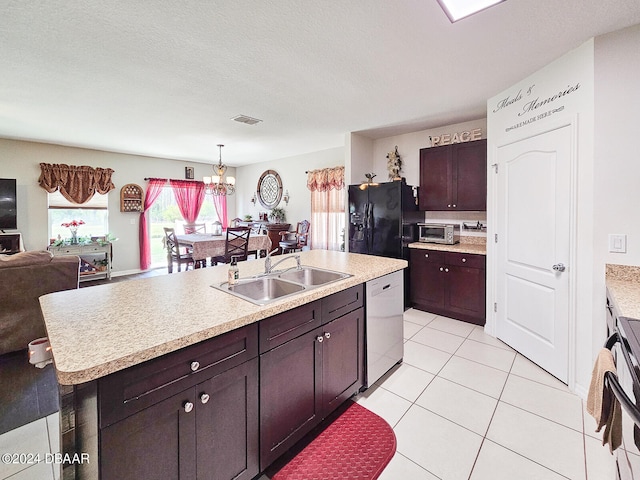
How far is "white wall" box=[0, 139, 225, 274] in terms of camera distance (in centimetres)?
497

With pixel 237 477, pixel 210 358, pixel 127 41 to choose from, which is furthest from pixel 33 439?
pixel 127 41

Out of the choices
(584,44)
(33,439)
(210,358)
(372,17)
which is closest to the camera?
(210,358)

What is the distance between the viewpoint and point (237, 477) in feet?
4.23

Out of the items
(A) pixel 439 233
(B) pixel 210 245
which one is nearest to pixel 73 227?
(B) pixel 210 245

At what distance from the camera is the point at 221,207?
25.8 ft

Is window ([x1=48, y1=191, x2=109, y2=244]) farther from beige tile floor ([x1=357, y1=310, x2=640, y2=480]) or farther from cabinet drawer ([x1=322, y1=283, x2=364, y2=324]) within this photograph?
beige tile floor ([x1=357, y1=310, x2=640, y2=480])

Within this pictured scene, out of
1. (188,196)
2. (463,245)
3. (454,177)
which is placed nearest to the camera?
(454,177)

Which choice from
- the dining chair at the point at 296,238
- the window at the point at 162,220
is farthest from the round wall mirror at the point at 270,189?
the window at the point at 162,220

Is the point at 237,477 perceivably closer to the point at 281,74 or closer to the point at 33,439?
the point at 33,439

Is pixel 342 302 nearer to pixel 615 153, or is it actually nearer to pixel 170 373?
pixel 170 373

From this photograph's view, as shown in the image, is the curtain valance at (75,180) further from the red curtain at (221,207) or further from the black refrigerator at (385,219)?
the black refrigerator at (385,219)

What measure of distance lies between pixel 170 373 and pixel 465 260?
332 cm

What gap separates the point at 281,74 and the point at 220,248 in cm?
320

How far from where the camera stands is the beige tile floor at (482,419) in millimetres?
1541
